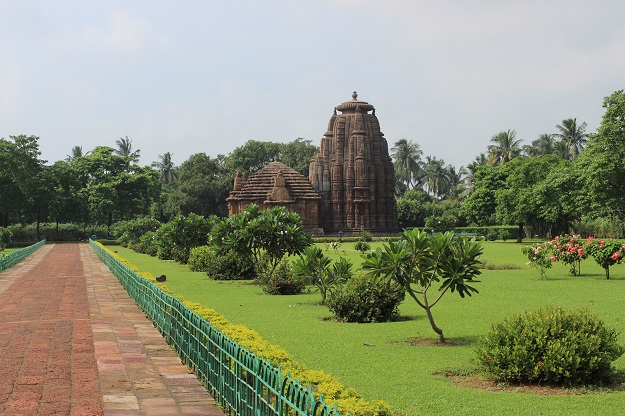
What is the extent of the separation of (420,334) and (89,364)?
5.73 metres

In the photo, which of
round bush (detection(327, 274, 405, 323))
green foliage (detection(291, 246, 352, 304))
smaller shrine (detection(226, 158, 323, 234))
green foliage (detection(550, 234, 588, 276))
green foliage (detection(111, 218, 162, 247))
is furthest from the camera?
smaller shrine (detection(226, 158, 323, 234))

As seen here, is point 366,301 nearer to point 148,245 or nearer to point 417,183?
point 148,245

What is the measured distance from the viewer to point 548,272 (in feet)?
82.3

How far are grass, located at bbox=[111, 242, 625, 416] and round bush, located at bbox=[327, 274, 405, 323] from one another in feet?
1.32

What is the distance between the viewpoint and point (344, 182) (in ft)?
215

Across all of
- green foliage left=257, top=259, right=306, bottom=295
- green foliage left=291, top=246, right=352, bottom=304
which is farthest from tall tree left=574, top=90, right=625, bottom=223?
green foliage left=291, top=246, right=352, bottom=304

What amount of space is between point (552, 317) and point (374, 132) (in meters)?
57.9

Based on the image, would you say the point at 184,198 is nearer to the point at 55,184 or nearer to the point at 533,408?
the point at 55,184

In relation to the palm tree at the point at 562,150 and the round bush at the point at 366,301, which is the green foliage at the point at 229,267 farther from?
the palm tree at the point at 562,150

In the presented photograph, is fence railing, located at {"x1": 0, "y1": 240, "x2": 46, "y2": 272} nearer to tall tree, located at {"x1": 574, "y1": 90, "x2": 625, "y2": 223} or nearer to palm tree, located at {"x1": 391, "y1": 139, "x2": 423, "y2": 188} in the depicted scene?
tall tree, located at {"x1": 574, "y1": 90, "x2": 625, "y2": 223}

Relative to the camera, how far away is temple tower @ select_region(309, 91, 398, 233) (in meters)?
64.8

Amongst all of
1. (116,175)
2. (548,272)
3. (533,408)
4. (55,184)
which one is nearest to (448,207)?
(116,175)

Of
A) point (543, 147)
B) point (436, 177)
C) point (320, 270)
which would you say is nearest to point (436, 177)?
point (436, 177)

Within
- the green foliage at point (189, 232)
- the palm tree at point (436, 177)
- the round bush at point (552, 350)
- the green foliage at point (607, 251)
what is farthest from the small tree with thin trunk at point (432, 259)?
the palm tree at point (436, 177)
